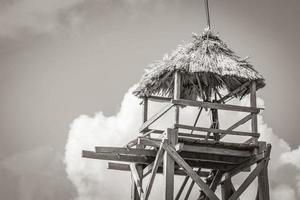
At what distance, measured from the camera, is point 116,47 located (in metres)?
26.8

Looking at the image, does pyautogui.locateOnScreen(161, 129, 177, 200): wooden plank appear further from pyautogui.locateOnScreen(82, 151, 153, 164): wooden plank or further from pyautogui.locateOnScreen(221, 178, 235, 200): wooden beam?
pyautogui.locateOnScreen(221, 178, 235, 200): wooden beam

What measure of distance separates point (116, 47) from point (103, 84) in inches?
59.7

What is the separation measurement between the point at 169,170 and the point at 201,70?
2.66m

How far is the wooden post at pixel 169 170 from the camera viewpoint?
52.6ft

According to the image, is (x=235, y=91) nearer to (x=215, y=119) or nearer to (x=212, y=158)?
(x=215, y=119)

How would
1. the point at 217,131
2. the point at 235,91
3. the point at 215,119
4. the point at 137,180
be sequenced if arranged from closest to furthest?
1. the point at 217,131
2. the point at 137,180
3. the point at 235,91
4. the point at 215,119

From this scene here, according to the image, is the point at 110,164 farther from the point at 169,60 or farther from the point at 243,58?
the point at 243,58

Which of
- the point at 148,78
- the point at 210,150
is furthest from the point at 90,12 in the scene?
the point at 210,150

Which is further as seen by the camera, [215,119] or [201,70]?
[215,119]

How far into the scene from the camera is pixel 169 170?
16250 millimetres

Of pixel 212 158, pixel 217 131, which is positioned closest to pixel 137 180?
pixel 212 158

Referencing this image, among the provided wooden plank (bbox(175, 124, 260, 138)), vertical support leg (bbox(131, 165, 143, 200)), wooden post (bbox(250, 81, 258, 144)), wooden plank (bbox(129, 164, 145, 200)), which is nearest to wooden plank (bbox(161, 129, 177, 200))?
wooden plank (bbox(175, 124, 260, 138))

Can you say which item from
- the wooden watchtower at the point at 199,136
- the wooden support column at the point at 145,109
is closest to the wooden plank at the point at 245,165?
the wooden watchtower at the point at 199,136

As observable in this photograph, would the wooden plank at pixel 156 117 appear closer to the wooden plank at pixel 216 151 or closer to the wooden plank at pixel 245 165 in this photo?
the wooden plank at pixel 216 151
